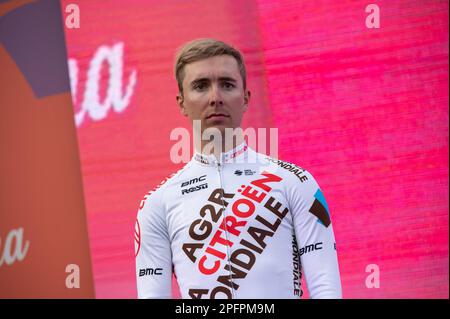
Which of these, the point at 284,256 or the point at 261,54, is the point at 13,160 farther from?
the point at 284,256

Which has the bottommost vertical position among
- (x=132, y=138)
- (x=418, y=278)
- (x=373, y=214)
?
(x=418, y=278)

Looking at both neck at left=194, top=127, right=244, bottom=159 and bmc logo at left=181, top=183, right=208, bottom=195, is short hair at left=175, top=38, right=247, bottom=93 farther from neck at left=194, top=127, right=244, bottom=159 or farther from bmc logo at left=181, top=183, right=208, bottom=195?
bmc logo at left=181, top=183, right=208, bottom=195

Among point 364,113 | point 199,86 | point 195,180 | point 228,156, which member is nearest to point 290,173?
point 228,156

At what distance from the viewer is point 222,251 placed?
2311 mm

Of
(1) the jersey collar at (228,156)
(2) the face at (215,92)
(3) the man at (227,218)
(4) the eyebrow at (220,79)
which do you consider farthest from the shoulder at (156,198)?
(4) the eyebrow at (220,79)

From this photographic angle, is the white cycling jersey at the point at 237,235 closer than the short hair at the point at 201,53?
Yes

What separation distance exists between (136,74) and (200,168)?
139 cm

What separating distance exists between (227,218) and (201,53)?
64 centimetres

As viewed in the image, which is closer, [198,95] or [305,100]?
[198,95]

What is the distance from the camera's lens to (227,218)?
2354mm

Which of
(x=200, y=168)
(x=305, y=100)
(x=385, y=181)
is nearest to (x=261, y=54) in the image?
(x=305, y=100)

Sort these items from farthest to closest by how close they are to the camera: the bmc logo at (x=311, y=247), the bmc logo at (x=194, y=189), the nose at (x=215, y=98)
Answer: the bmc logo at (x=194, y=189) < the nose at (x=215, y=98) < the bmc logo at (x=311, y=247)

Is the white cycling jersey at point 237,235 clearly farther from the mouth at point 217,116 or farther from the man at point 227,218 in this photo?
the mouth at point 217,116

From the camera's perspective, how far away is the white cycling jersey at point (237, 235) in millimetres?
2252
